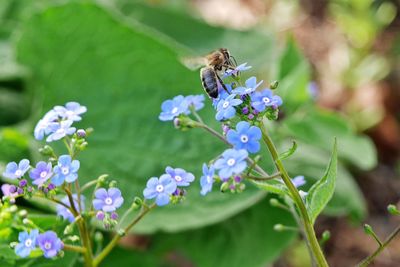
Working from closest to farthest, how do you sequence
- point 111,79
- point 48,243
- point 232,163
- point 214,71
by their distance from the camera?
point 232,163 → point 48,243 → point 214,71 → point 111,79

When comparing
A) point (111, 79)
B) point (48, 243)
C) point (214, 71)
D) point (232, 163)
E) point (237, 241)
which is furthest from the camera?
point (237, 241)

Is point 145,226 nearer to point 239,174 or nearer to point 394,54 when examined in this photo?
point 239,174

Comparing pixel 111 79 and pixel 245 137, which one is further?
pixel 111 79

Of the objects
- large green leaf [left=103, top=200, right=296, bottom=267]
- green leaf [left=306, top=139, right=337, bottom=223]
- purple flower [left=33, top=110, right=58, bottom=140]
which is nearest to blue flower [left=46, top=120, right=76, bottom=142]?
purple flower [left=33, top=110, right=58, bottom=140]


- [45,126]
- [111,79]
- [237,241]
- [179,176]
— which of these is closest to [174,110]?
[179,176]

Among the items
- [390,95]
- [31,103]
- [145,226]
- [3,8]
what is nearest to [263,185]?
[145,226]

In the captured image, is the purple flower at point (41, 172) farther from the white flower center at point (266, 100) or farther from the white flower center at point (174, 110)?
the white flower center at point (266, 100)

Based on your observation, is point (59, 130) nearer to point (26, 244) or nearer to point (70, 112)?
point (70, 112)
